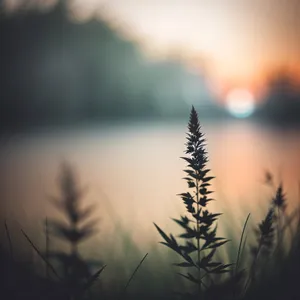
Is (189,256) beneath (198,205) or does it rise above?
beneath

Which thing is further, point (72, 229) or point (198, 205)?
point (198, 205)

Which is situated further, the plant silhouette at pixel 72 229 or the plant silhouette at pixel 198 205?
the plant silhouette at pixel 198 205

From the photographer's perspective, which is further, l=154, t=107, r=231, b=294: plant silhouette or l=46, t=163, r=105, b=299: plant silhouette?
l=154, t=107, r=231, b=294: plant silhouette

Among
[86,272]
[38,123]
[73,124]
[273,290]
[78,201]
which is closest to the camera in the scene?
[78,201]

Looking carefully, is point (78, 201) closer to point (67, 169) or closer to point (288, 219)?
point (67, 169)

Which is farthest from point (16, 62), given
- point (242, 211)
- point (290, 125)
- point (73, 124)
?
point (242, 211)

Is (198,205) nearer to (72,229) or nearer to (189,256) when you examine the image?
(189,256)

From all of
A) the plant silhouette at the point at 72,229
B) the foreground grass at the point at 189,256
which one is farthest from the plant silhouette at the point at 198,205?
the plant silhouette at the point at 72,229

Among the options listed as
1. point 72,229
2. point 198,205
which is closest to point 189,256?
point 198,205

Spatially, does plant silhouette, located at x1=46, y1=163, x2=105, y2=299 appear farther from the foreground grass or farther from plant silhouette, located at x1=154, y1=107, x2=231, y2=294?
plant silhouette, located at x1=154, y1=107, x2=231, y2=294

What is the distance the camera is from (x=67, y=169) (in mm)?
888

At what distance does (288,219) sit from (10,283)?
952 millimetres

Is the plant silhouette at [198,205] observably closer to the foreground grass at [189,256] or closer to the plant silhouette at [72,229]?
the foreground grass at [189,256]

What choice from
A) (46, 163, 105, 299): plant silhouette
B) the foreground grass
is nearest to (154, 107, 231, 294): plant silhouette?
the foreground grass
